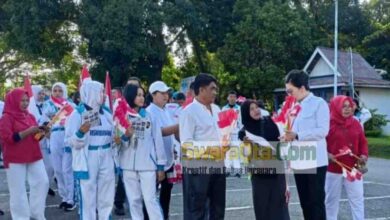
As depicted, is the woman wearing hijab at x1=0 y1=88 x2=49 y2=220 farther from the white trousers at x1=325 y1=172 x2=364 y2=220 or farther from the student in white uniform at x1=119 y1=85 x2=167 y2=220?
the white trousers at x1=325 y1=172 x2=364 y2=220

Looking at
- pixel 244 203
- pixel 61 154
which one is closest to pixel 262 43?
pixel 244 203

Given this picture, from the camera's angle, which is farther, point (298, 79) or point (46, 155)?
point (46, 155)

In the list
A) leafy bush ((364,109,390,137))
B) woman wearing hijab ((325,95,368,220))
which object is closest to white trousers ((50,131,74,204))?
woman wearing hijab ((325,95,368,220))

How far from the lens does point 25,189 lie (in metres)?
6.97

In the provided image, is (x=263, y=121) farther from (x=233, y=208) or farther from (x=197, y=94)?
(x=233, y=208)

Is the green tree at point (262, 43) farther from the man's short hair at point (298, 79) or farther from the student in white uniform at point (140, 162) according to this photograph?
the man's short hair at point (298, 79)

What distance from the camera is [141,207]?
251 inches

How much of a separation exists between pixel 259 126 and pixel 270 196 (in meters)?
0.81

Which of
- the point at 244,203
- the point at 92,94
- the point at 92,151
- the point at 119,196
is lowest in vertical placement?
the point at 244,203

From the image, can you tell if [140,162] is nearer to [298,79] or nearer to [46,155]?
[298,79]

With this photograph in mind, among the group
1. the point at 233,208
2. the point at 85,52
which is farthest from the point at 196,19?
the point at 233,208

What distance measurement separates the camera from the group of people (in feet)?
19.5

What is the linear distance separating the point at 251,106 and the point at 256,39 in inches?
926

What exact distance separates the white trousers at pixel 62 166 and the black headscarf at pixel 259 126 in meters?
3.77
